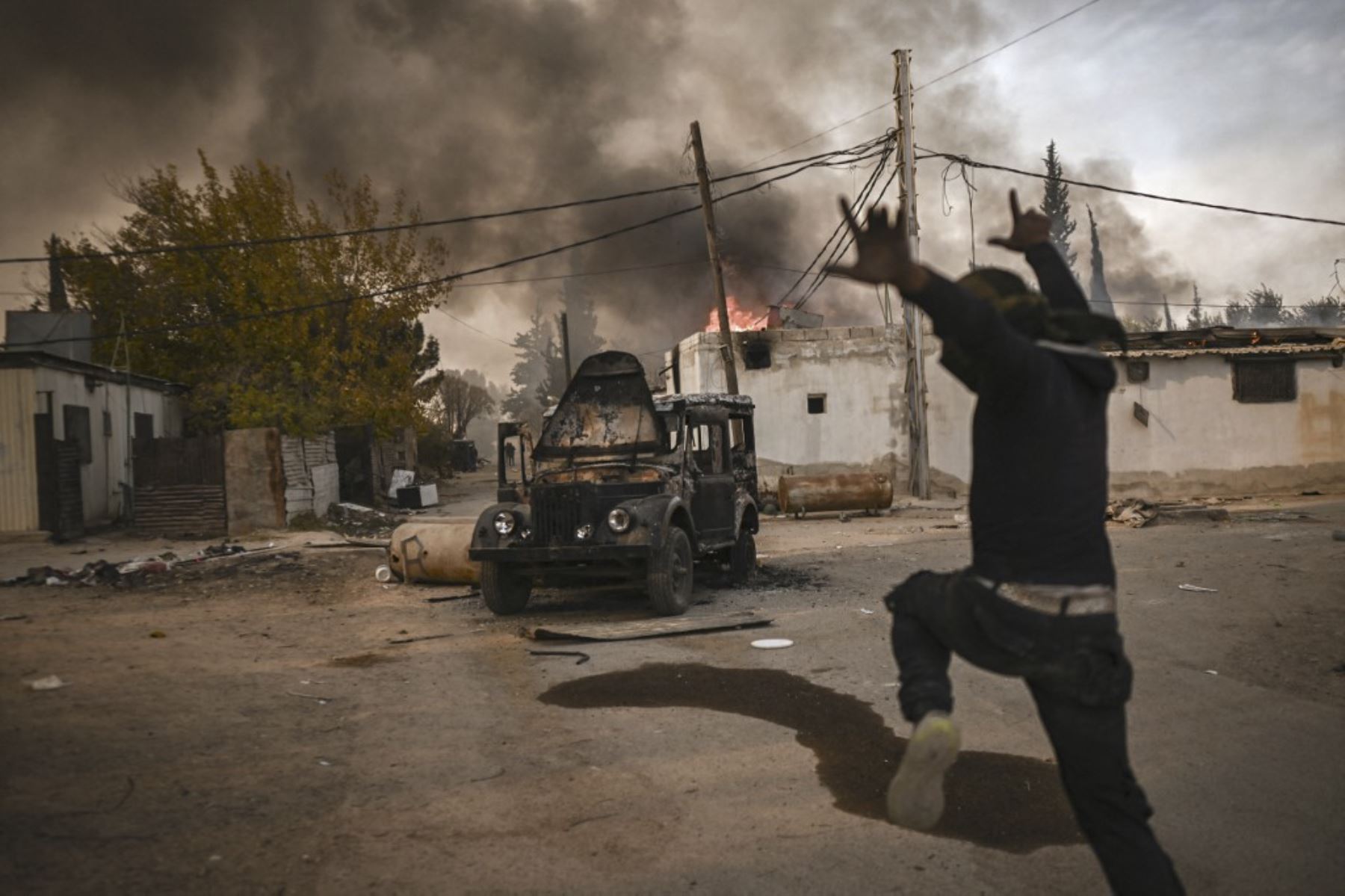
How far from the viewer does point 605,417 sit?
9.73 m

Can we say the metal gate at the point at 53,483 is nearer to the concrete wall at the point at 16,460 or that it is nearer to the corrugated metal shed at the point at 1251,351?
the concrete wall at the point at 16,460

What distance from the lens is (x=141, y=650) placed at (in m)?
7.10

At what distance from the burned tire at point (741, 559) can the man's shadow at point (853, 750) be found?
3936 mm

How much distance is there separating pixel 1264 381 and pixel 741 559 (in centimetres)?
1863

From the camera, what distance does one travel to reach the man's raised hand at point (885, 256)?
1957 millimetres

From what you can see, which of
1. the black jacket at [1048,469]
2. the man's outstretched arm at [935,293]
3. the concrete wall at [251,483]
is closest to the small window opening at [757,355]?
the concrete wall at [251,483]

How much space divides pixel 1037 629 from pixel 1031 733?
276 centimetres

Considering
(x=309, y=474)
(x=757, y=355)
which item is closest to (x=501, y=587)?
(x=309, y=474)

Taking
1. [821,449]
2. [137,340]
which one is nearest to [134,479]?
[137,340]

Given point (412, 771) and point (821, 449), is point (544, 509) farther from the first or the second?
point (821, 449)

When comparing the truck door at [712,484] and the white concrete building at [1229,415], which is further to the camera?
the white concrete building at [1229,415]

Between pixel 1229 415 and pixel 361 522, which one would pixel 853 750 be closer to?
pixel 361 522

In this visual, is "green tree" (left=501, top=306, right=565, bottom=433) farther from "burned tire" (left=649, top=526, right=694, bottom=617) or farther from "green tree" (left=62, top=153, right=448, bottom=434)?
"burned tire" (left=649, top=526, right=694, bottom=617)

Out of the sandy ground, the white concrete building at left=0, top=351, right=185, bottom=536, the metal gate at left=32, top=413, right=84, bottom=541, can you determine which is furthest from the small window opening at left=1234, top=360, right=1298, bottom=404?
the white concrete building at left=0, top=351, right=185, bottom=536
